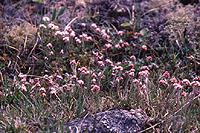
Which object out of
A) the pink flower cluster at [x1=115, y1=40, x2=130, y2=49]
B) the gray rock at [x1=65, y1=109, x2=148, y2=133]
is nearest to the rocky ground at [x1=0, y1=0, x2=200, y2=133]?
the pink flower cluster at [x1=115, y1=40, x2=130, y2=49]

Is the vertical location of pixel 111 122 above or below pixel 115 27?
below

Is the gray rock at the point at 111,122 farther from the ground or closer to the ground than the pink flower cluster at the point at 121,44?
closer to the ground

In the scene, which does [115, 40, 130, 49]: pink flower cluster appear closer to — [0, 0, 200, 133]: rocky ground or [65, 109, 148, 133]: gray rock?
[0, 0, 200, 133]: rocky ground

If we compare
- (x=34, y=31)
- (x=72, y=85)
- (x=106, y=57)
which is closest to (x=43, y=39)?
(x=34, y=31)

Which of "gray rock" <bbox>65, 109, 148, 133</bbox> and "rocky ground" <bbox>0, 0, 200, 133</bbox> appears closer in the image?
"gray rock" <bbox>65, 109, 148, 133</bbox>

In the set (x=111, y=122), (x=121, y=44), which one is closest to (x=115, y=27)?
(x=121, y=44)

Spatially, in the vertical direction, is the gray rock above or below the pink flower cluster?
below

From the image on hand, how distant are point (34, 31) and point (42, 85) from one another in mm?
759

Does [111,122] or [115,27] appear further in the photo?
[115,27]

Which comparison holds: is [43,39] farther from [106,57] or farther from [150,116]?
[150,116]

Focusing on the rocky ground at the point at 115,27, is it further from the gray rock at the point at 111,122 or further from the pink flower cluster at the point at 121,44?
the gray rock at the point at 111,122

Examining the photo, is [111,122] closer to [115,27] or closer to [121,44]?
[121,44]

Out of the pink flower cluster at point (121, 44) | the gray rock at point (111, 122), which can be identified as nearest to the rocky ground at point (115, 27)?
the pink flower cluster at point (121, 44)

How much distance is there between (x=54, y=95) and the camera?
324cm
